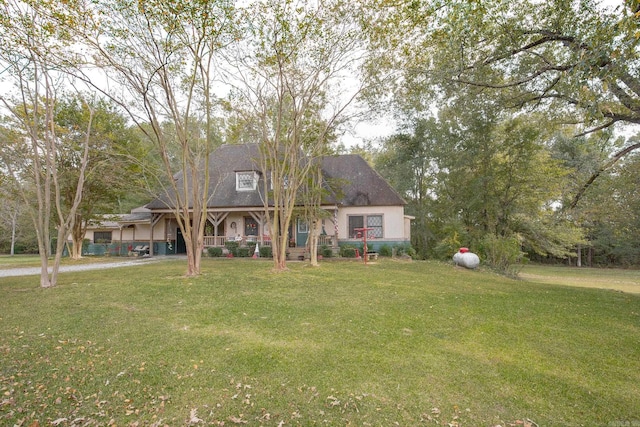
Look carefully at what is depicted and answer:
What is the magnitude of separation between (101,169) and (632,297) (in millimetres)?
18348

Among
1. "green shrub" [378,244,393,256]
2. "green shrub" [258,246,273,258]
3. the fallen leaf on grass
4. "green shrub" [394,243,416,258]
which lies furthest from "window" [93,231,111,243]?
the fallen leaf on grass

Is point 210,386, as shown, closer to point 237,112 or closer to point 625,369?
point 625,369

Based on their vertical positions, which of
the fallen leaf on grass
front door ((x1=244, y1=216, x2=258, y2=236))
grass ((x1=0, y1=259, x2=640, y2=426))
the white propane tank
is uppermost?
front door ((x1=244, y1=216, x2=258, y2=236))

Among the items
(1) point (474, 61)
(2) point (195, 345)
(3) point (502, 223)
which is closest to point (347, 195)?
(3) point (502, 223)

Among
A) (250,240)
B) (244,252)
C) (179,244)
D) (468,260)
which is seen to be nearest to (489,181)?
(468,260)

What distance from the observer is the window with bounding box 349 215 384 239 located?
1884cm

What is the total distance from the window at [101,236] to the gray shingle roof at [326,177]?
537 centimetres

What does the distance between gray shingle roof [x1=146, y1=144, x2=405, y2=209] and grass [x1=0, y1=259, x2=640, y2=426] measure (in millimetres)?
11789

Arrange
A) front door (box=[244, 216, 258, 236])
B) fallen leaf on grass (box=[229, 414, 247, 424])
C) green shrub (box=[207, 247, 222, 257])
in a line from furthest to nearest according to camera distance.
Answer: front door (box=[244, 216, 258, 236]), green shrub (box=[207, 247, 222, 257]), fallen leaf on grass (box=[229, 414, 247, 424])

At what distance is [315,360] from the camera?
4.13 meters

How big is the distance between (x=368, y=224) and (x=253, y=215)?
21.6 feet

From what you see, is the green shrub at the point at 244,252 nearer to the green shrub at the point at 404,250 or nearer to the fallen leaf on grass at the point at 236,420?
the green shrub at the point at 404,250

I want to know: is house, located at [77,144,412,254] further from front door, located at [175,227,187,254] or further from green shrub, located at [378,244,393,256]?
green shrub, located at [378,244,393,256]

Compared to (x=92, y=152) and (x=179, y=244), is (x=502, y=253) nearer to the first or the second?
(x=179, y=244)
